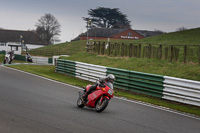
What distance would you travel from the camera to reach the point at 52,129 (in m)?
6.80

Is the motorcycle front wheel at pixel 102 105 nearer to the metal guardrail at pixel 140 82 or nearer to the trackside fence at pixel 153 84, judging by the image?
the trackside fence at pixel 153 84

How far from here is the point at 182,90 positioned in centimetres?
1291

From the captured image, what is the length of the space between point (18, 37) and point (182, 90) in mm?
93857

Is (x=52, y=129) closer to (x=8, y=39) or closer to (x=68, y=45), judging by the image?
(x=68, y=45)

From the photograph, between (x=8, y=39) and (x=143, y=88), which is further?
(x=8, y=39)

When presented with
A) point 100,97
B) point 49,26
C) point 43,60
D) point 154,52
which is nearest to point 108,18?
point 49,26

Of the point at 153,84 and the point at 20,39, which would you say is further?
the point at 20,39

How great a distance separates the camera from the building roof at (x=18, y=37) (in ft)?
330

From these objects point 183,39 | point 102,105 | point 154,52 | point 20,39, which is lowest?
point 102,105

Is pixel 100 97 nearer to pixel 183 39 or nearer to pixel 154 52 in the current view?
pixel 154 52

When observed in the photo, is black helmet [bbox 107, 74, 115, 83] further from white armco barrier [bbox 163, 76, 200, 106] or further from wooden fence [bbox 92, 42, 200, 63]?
wooden fence [bbox 92, 42, 200, 63]

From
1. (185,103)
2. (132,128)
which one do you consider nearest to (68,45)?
(185,103)

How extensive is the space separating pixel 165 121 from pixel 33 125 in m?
3.69

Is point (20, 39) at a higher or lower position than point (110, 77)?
higher
